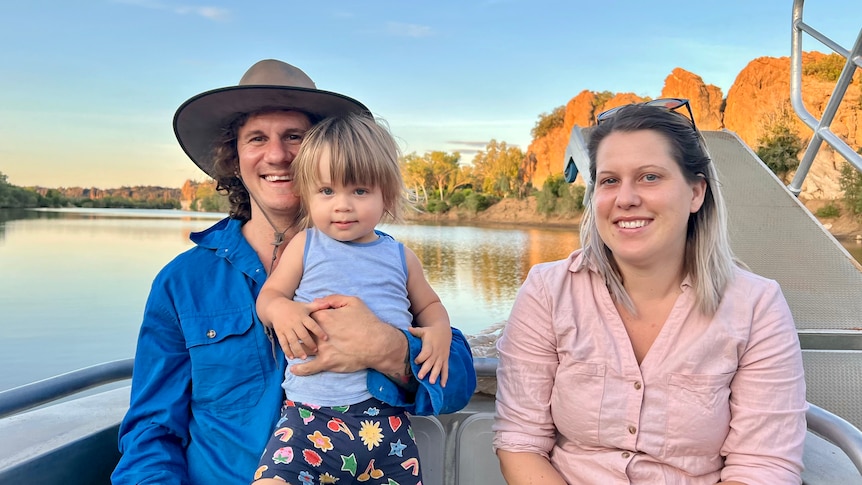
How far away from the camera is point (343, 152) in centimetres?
160

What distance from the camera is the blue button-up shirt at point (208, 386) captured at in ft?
5.32

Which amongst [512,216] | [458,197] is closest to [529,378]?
[512,216]

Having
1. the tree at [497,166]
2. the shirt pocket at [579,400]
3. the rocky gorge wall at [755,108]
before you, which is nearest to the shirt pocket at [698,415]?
the shirt pocket at [579,400]

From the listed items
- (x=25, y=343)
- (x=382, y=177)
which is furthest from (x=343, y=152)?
(x=25, y=343)

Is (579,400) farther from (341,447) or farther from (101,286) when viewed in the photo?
(101,286)

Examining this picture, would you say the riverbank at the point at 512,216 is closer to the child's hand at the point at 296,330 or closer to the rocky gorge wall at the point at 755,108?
the rocky gorge wall at the point at 755,108

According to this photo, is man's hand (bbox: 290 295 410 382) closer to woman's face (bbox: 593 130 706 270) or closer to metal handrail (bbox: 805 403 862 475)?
woman's face (bbox: 593 130 706 270)

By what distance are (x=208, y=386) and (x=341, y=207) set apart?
63 centimetres

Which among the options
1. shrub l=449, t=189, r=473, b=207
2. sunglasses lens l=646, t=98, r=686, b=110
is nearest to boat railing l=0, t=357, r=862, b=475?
sunglasses lens l=646, t=98, r=686, b=110

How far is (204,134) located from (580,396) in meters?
1.50

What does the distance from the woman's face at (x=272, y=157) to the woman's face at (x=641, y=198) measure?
914mm

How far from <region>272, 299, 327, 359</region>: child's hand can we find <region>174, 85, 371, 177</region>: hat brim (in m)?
0.66

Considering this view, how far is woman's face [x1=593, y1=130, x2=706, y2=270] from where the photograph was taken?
1563 mm

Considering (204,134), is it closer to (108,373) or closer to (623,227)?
(108,373)
